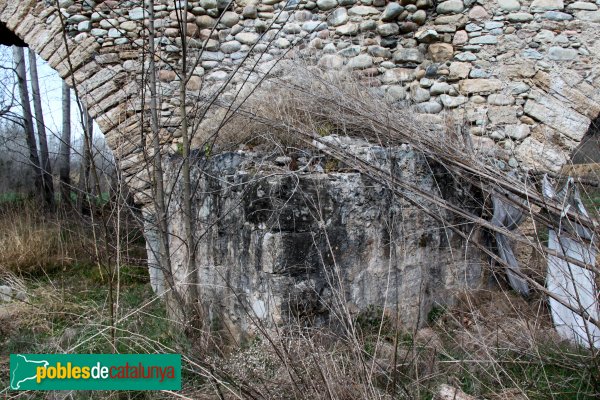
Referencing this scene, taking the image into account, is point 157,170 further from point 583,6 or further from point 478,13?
point 583,6

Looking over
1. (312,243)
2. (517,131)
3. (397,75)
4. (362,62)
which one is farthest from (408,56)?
(312,243)

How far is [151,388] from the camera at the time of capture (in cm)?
232

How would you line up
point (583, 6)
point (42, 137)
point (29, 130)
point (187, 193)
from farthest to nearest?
1. point (42, 137)
2. point (29, 130)
3. point (583, 6)
4. point (187, 193)

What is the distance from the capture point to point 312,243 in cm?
303

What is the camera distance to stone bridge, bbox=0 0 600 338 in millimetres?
3262

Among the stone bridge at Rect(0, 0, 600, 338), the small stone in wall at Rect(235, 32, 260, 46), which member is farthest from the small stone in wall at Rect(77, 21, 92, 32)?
the small stone in wall at Rect(235, 32, 260, 46)

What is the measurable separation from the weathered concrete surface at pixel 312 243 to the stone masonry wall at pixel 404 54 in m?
1.19

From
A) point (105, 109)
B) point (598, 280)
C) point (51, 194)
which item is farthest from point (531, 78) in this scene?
point (51, 194)

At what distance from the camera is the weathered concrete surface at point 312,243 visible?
2.98 meters

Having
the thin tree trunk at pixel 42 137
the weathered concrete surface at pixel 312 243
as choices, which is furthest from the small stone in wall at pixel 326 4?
the thin tree trunk at pixel 42 137

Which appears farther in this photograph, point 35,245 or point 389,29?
point 35,245

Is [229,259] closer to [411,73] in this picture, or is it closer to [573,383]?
[573,383]

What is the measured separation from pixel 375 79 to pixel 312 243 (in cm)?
221

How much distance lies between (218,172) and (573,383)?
238 cm
